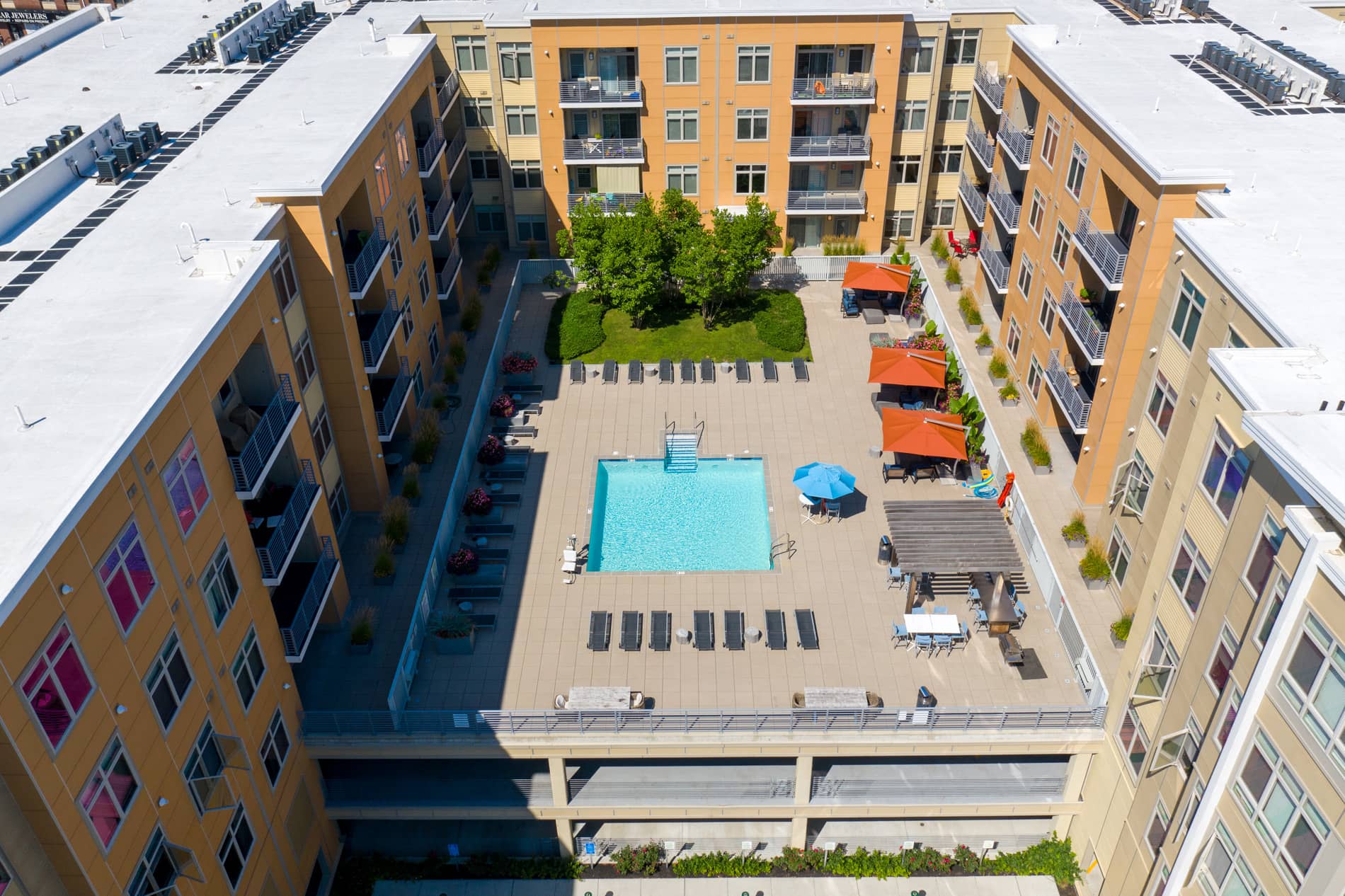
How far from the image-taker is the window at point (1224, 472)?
18.8m

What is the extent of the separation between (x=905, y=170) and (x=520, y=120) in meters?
18.1

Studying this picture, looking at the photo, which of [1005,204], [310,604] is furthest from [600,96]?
[310,604]

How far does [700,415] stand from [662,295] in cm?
945

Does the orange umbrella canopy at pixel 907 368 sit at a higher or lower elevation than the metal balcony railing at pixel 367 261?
lower

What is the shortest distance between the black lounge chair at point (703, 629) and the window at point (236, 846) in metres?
12.0

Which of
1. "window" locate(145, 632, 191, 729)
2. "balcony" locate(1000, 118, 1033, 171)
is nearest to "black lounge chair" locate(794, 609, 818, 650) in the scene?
"window" locate(145, 632, 191, 729)

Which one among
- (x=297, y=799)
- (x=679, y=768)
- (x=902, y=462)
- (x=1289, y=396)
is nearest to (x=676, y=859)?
(x=679, y=768)

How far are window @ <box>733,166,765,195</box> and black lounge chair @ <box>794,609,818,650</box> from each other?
943 inches

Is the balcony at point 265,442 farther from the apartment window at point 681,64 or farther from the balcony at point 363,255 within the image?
the apartment window at point 681,64

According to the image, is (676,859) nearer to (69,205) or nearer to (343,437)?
(343,437)

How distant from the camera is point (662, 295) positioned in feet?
150

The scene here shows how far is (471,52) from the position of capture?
45750mm

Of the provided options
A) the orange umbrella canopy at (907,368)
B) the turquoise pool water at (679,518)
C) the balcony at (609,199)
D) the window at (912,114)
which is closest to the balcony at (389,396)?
the turquoise pool water at (679,518)

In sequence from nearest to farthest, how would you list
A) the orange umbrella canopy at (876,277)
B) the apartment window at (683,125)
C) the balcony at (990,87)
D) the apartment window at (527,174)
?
the balcony at (990,87) → the orange umbrella canopy at (876,277) → the apartment window at (683,125) → the apartment window at (527,174)
